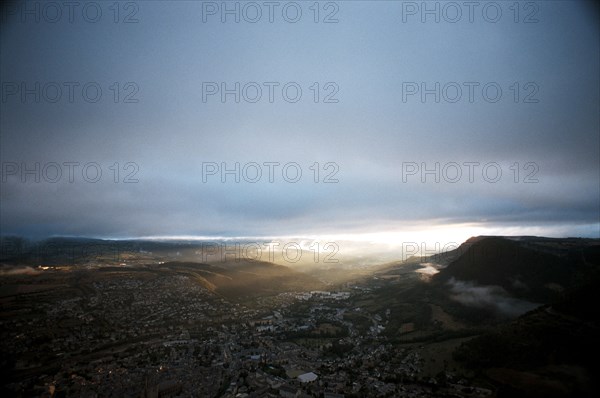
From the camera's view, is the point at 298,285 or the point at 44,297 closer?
the point at 44,297

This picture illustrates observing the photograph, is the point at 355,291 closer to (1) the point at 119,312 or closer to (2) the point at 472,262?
(2) the point at 472,262

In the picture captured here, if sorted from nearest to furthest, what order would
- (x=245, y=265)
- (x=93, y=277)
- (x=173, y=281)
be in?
(x=93, y=277)
(x=173, y=281)
(x=245, y=265)

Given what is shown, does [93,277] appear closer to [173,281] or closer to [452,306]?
[173,281]

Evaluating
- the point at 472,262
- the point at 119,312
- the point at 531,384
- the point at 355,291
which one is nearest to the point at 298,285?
the point at 355,291

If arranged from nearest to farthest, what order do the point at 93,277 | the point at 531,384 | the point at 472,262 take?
the point at 531,384, the point at 93,277, the point at 472,262

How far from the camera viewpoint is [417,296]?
195 feet

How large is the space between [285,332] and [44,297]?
106 ft

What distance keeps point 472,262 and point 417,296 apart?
14.5 m

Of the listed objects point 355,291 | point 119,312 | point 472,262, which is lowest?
point 355,291

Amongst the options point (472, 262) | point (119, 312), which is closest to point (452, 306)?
point (472, 262)

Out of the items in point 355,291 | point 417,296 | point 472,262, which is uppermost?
point 472,262

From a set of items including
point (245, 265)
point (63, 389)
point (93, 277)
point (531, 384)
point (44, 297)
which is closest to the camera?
point (531, 384)

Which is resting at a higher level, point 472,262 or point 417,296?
point 472,262

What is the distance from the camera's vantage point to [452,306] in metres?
49.6
